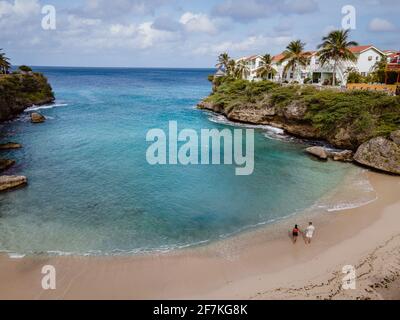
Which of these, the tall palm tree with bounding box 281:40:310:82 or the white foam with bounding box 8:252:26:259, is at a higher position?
the tall palm tree with bounding box 281:40:310:82

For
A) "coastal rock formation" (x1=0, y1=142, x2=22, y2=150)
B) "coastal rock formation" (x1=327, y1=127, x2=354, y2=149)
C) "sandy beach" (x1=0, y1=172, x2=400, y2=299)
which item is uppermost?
"coastal rock formation" (x1=327, y1=127, x2=354, y2=149)

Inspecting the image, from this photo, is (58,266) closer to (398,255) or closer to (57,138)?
(398,255)

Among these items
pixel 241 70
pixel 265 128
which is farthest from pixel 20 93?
pixel 265 128

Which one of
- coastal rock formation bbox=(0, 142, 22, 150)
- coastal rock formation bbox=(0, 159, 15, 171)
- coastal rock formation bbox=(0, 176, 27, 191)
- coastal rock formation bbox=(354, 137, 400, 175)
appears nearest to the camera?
coastal rock formation bbox=(0, 176, 27, 191)

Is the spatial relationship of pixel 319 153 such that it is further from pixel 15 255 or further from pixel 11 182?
pixel 11 182

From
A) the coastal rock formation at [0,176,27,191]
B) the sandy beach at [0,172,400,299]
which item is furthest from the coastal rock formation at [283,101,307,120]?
the coastal rock formation at [0,176,27,191]

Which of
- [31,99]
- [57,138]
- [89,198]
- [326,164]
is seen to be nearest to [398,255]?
[326,164]

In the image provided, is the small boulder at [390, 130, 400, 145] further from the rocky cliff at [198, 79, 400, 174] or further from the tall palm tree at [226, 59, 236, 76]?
the tall palm tree at [226, 59, 236, 76]

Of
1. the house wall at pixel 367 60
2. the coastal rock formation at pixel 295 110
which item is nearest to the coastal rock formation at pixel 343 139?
the coastal rock formation at pixel 295 110
